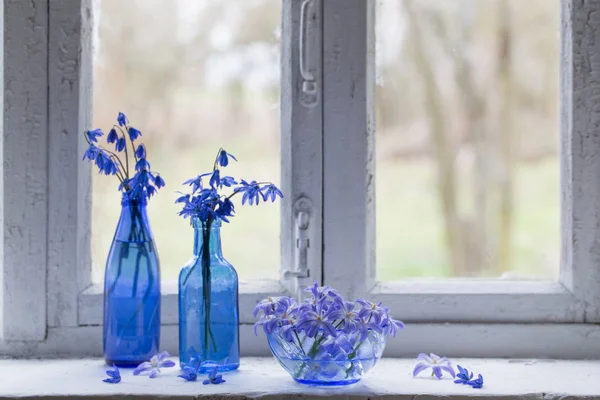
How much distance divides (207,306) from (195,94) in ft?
1.37

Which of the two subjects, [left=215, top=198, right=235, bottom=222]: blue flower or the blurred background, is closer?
[left=215, top=198, right=235, bottom=222]: blue flower

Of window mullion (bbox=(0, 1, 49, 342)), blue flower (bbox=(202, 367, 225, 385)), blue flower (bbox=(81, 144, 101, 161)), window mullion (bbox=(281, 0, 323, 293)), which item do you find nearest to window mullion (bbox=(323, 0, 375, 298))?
window mullion (bbox=(281, 0, 323, 293))

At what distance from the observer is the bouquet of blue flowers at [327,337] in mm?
1156

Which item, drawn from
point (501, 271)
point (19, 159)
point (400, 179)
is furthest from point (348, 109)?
point (19, 159)

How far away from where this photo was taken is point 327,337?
1.16 metres

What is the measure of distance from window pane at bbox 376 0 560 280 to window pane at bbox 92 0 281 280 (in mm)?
211

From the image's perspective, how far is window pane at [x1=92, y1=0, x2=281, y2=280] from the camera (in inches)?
57.5

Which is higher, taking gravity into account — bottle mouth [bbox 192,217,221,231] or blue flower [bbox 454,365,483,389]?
bottle mouth [bbox 192,217,221,231]

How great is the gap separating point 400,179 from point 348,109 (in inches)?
6.6

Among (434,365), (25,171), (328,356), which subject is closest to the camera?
(328,356)

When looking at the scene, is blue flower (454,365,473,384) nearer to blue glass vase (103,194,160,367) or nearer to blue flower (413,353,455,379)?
blue flower (413,353,455,379)

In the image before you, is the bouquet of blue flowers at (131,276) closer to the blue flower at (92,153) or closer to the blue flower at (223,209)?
the blue flower at (92,153)

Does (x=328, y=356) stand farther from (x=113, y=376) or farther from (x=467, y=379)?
(x=113, y=376)

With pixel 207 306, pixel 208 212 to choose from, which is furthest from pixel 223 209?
pixel 207 306
